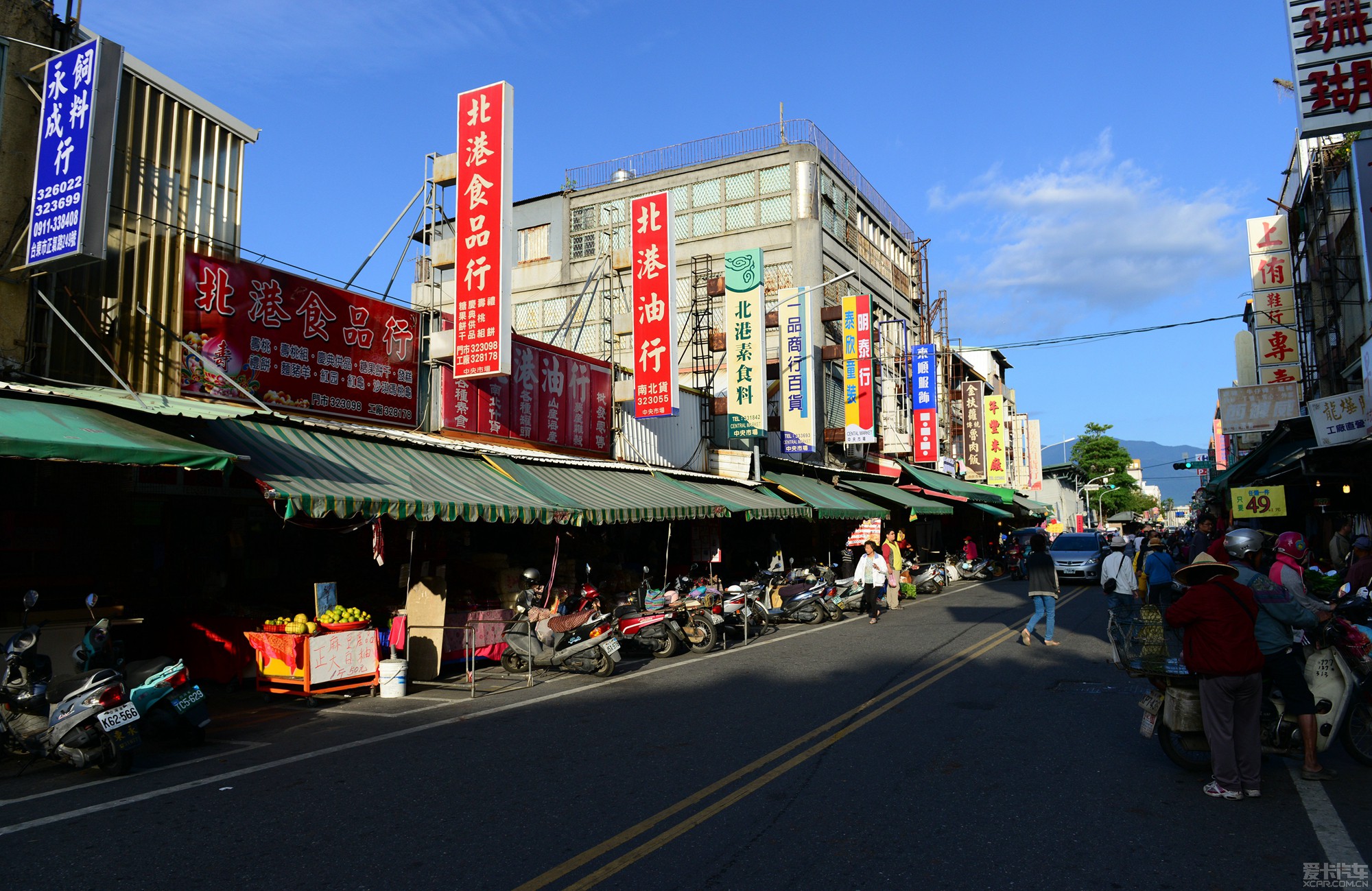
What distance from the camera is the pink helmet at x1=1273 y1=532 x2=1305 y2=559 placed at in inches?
361

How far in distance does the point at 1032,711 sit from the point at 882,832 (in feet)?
14.2

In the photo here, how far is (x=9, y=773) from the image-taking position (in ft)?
24.1

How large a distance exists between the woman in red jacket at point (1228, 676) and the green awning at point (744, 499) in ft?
40.9

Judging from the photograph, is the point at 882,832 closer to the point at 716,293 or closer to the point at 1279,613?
the point at 1279,613

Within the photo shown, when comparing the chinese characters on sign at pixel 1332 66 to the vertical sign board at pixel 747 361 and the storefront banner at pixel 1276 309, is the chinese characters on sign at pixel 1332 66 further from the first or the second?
the storefront banner at pixel 1276 309

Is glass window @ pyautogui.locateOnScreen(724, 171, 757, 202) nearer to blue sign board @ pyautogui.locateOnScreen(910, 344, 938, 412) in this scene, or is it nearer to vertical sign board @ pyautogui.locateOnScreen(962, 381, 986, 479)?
blue sign board @ pyautogui.locateOnScreen(910, 344, 938, 412)

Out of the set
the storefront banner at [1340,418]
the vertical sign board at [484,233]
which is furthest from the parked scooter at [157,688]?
the storefront banner at [1340,418]

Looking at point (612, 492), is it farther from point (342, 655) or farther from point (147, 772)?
point (147, 772)

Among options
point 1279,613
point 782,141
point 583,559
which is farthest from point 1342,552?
point 782,141

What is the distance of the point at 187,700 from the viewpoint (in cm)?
805

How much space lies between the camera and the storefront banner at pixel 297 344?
1103cm

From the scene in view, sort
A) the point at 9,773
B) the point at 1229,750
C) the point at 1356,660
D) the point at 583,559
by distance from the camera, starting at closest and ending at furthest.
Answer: the point at 1229,750 < the point at 1356,660 < the point at 9,773 < the point at 583,559

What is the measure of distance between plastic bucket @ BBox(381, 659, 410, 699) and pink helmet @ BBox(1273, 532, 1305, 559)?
9924mm

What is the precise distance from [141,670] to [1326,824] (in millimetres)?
9319
